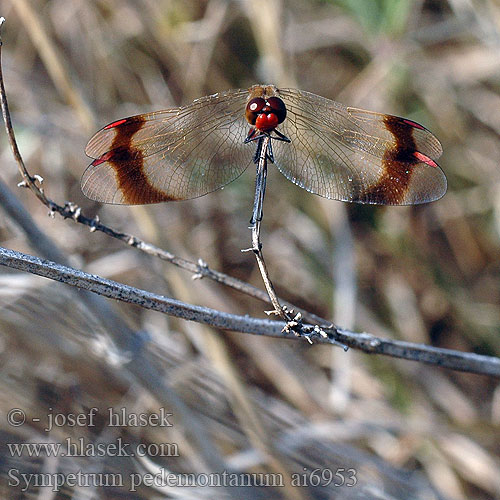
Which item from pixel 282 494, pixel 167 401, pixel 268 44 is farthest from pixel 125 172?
pixel 268 44

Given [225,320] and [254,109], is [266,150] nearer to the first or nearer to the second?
[254,109]

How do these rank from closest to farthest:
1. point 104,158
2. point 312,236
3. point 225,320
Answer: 1. point 225,320
2. point 104,158
3. point 312,236

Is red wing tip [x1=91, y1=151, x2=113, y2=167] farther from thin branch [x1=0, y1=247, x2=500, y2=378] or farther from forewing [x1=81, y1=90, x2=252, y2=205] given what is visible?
thin branch [x1=0, y1=247, x2=500, y2=378]

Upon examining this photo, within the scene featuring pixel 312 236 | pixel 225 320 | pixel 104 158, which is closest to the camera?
pixel 225 320

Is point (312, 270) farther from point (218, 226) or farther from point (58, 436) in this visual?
point (58, 436)

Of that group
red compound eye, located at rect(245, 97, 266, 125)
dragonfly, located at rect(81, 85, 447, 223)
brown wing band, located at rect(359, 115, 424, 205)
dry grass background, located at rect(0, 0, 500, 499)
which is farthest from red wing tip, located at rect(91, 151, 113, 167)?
dry grass background, located at rect(0, 0, 500, 499)

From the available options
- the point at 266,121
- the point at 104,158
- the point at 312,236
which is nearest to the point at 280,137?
the point at 266,121
